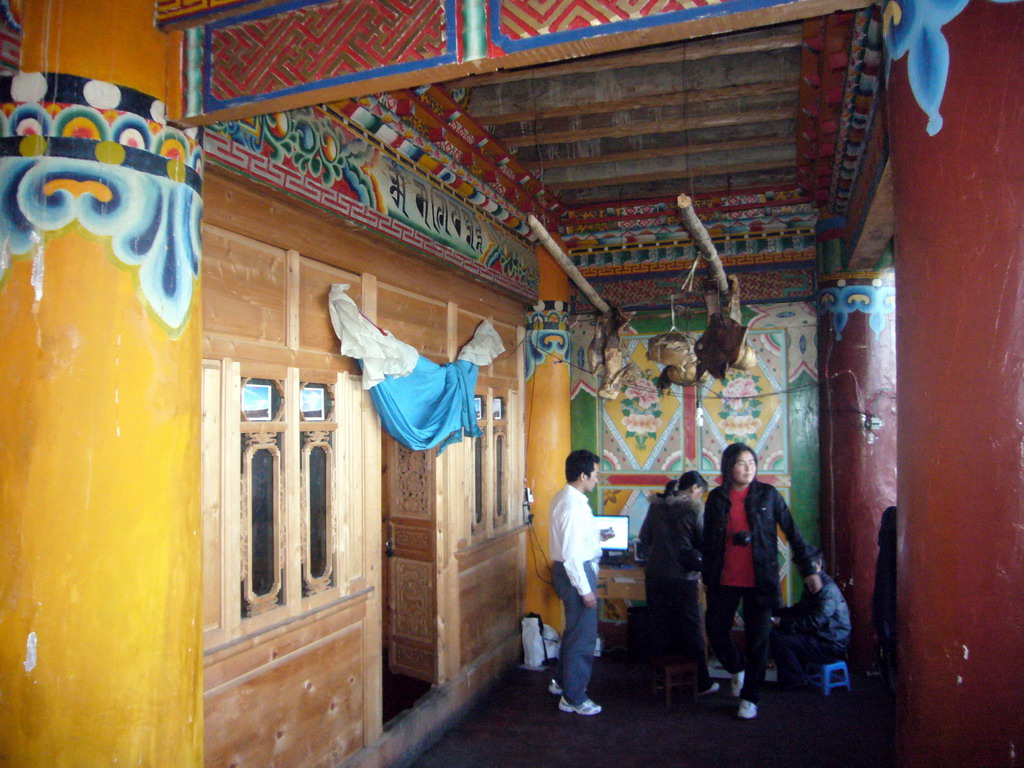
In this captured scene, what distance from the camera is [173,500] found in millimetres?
1993

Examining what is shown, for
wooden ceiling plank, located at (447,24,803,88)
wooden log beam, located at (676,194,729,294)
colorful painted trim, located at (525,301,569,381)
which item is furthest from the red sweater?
wooden ceiling plank, located at (447,24,803,88)

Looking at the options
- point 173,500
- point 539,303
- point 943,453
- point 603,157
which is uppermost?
Answer: point 603,157

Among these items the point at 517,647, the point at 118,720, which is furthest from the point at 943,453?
the point at 517,647

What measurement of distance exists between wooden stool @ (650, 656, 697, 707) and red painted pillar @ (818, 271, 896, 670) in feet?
4.30

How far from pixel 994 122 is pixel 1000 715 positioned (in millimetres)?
1100

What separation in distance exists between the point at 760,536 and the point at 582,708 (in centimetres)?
152

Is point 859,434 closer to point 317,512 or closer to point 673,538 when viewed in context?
point 673,538

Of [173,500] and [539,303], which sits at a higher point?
[539,303]

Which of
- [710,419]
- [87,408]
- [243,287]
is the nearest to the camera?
[87,408]

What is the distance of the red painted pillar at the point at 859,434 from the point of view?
197 inches

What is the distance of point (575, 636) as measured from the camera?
14.1 ft

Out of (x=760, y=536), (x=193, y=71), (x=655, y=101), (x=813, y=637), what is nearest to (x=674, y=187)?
(x=655, y=101)

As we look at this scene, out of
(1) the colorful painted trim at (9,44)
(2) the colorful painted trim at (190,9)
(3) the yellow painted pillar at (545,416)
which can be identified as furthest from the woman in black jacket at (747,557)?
(1) the colorful painted trim at (9,44)

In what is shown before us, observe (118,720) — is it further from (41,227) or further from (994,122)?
(994,122)
